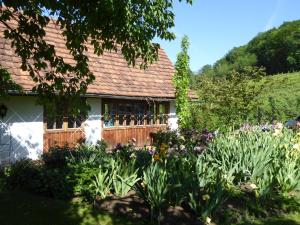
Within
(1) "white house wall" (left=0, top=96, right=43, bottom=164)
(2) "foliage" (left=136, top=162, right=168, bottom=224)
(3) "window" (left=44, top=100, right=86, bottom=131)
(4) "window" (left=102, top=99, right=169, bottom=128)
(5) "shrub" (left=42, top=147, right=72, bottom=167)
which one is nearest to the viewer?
(2) "foliage" (left=136, top=162, right=168, bottom=224)

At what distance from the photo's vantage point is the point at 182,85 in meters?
19.3

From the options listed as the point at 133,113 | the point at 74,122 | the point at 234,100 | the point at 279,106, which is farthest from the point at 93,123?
the point at 279,106

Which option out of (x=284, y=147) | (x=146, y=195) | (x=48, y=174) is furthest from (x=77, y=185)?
(x=284, y=147)

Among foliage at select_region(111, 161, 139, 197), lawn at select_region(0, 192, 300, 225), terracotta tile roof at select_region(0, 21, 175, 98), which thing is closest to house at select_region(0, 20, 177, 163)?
terracotta tile roof at select_region(0, 21, 175, 98)

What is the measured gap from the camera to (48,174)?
862cm

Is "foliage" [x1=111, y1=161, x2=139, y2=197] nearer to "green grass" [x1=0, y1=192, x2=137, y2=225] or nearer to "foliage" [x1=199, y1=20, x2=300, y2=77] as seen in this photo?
"green grass" [x1=0, y1=192, x2=137, y2=225]

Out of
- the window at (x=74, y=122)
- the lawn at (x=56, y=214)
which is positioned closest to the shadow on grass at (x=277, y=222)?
the lawn at (x=56, y=214)

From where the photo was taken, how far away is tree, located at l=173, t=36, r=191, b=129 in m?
19.3

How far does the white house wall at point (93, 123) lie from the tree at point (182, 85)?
16.2 ft

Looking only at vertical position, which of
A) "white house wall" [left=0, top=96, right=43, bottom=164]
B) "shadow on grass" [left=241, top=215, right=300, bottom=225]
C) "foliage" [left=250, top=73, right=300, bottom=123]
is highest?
"foliage" [left=250, top=73, right=300, bottom=123]

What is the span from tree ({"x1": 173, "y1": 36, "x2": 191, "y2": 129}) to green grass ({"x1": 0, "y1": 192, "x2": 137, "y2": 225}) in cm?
1161

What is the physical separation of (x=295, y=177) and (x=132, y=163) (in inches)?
126

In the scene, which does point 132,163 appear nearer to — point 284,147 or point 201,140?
point 201,140

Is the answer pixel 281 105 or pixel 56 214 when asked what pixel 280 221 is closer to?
pixel 56 214
